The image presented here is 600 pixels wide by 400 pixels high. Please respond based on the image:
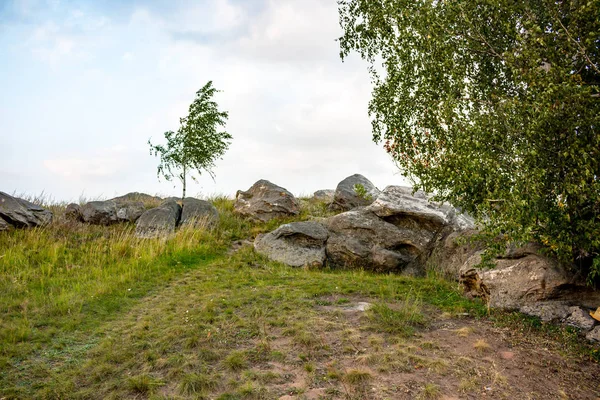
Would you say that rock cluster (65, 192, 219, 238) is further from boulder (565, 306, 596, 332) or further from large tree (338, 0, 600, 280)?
boulder (565, 306, 596, 332)

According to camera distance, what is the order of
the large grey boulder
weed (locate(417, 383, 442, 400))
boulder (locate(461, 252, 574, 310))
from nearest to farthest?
1. weed (locate(417, 383, 442, 400))
2. boulder (locate(461, 252, 574, 310))
3. the large grey boulder

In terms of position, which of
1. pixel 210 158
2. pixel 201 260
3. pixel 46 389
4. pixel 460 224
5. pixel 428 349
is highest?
pixel 210 158

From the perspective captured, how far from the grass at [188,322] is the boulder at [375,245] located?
2.80 ft

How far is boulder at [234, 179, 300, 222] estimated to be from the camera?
79.0 ft

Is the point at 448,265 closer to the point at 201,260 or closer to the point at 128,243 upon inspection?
the point at 201,260

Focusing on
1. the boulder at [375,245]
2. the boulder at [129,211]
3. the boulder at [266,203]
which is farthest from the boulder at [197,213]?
the boulder at [375,245]

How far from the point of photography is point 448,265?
52.0ft

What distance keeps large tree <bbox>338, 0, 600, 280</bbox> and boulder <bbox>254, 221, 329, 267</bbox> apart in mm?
5609

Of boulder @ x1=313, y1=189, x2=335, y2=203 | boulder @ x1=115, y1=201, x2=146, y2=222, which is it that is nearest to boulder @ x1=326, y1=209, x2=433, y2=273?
boulder @ x1=313, y1=189, x2=335, y2=203

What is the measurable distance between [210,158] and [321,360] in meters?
19.9

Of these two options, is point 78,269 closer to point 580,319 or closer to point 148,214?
point 148,214

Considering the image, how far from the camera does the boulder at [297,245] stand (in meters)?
17.6

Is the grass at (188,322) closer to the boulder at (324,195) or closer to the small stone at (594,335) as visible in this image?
the small stone at (594,335)

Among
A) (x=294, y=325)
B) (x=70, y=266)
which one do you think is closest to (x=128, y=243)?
(x=70, y=266)
